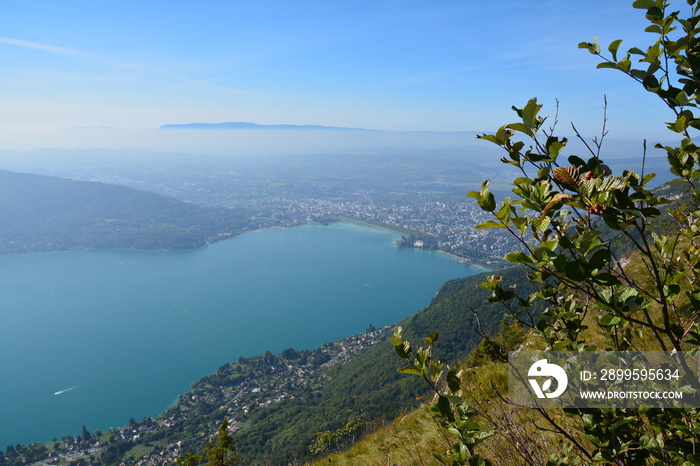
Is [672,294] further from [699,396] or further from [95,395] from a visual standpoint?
[95,395]

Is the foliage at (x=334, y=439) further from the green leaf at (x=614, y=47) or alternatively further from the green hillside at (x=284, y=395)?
the green hillside at (x=284, y=395)

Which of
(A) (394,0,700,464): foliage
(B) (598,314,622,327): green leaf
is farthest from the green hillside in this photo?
(B) (598,314,622,327): green leaf

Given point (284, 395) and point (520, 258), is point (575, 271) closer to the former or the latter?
point (520, 258)

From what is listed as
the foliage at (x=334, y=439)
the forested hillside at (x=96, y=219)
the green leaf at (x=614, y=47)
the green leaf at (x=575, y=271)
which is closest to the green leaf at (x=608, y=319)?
the green leaf at (x=575, y=271)

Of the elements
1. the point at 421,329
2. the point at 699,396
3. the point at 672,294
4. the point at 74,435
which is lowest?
the point at 74,435

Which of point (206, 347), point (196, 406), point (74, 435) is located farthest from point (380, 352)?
point (74, 435)
